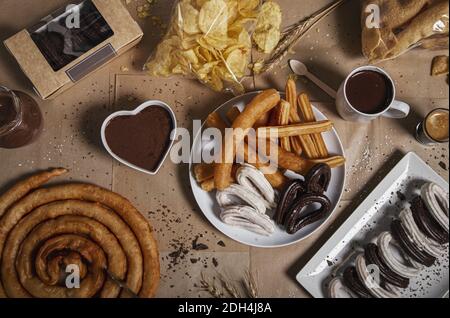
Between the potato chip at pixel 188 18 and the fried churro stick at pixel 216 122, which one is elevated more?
the potato chip at pixel 188 18

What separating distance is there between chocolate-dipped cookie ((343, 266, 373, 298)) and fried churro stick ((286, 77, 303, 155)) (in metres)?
0.34

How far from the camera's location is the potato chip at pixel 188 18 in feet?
3.77

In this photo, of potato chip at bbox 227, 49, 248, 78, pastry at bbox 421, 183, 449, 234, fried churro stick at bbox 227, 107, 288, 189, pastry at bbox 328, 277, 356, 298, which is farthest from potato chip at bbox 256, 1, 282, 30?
pastry at bbox 328, 277, 356, 298

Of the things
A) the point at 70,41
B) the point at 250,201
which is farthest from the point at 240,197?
the point at 70,41

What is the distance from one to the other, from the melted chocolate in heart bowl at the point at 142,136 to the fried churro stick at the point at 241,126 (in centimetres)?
17

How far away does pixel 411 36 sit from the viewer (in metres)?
1.18

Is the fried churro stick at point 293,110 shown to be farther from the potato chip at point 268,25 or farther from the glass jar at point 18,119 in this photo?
the glass jar at point 18,119

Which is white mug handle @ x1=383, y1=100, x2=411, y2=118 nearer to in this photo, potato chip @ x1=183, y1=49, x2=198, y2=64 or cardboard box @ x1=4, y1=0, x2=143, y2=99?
potato chip @ x1=183, y1=49, x2=198, y2=64

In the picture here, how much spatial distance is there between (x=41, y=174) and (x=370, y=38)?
0.98 m

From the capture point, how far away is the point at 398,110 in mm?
1222

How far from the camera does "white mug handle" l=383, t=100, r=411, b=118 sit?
1.20 meters

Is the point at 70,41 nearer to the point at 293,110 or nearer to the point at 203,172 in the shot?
the point at 203,172

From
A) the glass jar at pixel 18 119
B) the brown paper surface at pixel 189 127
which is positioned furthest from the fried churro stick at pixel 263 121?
the glass jar at pixel 18 119

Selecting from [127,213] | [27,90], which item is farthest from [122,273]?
[27,90]
